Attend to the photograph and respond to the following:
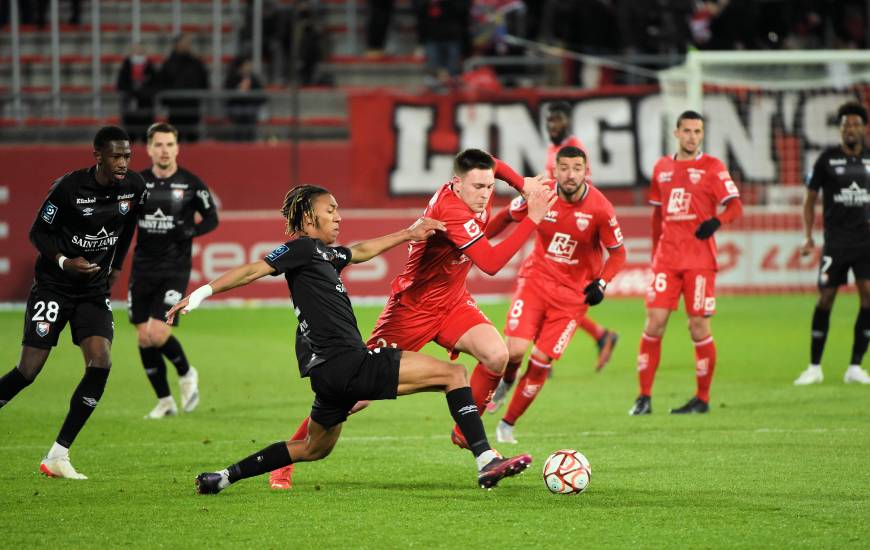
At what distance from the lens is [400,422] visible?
35.9 ft

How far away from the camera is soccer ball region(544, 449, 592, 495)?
7395 mm

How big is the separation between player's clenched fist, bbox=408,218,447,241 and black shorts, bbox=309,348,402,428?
742 millimetres

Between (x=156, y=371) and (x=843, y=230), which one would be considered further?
(x=843, y=230)

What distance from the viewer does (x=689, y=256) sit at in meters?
11.0

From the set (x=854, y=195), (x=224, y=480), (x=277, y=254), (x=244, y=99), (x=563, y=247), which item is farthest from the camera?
(x=244, y=99)

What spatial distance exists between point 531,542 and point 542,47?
17.3 metres

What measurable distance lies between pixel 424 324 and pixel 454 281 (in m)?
0.34

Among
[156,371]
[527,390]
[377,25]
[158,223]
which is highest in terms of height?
[377,25]

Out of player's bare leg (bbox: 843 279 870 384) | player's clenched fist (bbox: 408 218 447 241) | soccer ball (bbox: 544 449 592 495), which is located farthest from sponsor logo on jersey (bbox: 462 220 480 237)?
player's bare leg (bbox: 843 279 870 384)

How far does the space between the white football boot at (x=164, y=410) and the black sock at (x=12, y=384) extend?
264 centimetres

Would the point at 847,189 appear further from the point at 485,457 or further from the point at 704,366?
the point at 485,457

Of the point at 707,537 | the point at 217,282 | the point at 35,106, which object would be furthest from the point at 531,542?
the point at 35,106

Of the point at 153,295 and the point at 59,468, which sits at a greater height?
the point at 153,295

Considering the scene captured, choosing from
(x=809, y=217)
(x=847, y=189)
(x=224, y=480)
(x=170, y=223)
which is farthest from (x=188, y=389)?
(x=847, y=189)
